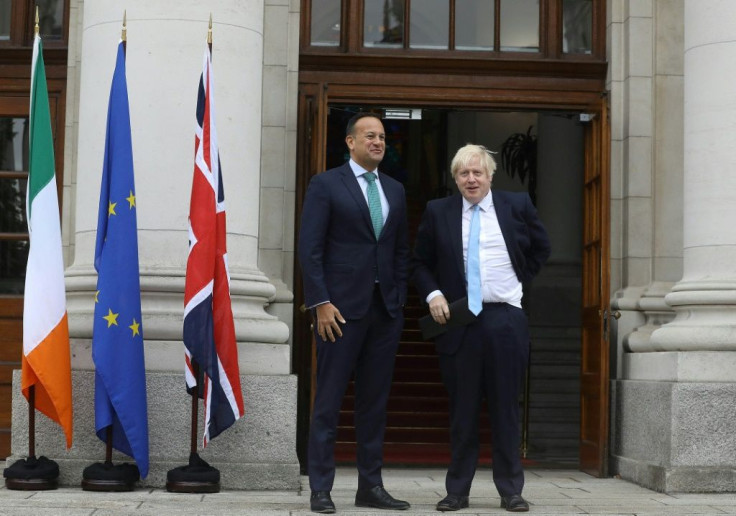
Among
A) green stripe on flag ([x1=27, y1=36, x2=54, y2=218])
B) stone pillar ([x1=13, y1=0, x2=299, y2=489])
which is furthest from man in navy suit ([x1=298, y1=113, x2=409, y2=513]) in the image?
green stripe on flag ([x1=27, y1=36, x2=54, y2=218])

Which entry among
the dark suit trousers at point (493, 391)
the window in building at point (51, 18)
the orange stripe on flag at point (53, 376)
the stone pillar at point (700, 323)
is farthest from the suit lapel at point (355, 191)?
the window in building at point (51, 18)

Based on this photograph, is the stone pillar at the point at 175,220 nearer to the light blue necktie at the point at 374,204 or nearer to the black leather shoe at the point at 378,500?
the black leather shoe at the point at 378,500

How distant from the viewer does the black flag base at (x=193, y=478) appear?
8211 mm

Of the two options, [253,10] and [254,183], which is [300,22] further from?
[254,183]

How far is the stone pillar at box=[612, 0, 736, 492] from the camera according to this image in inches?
347

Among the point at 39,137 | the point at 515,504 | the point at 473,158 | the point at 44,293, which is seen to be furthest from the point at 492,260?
the point at 39,137

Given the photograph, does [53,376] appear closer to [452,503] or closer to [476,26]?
[452,503]

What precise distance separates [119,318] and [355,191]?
6.01 feet

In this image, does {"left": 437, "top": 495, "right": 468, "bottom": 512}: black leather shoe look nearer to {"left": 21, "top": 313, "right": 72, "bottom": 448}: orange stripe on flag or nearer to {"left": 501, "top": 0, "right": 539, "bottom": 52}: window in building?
{"left": 21, "top": 313, "right": 72, "bottom": 448}: orange stripe on flag

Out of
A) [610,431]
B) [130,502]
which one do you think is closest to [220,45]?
[130,502]

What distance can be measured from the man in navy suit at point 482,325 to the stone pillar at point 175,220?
1.56 metres

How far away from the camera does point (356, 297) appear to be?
24.3 ft

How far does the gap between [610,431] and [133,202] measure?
444 centimetres

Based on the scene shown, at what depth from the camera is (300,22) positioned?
10.7 metres
